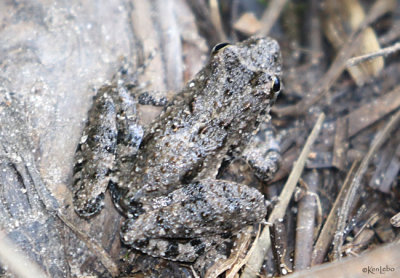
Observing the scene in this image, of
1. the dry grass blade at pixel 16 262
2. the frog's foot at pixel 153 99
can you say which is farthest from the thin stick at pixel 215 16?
the dry grass blade at pixel 16 262

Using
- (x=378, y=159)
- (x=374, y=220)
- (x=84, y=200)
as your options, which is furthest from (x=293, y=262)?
(x=84, y=200)

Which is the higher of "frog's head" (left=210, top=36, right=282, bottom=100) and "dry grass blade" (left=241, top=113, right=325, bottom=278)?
"frog's head" (left=210, top=36, right=282, bottom=100)

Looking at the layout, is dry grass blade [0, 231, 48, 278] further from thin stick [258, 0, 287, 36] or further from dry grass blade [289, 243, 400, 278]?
thin stick [258, 0, 287, 36]

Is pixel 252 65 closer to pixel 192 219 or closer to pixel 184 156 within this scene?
pixel 184 156

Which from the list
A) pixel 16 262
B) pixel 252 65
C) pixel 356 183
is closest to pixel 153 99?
pixel 252 65

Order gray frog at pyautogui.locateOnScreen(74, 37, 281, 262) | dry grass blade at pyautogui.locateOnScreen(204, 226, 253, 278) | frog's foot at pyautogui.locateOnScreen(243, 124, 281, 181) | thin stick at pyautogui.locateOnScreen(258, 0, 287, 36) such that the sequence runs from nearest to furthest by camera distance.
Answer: gray frog at pyautogui.locateOnScreen(74, 37, 281, 262) → dry grass blade at pyautogui.locateOnScreen(204, 226, 253, 278) → frog's foot at pyautogui.locateOnScreen(243, 124, 281, 181) → thin stick at pyautogui.locateOnScreen(258, 0, 287, 36)

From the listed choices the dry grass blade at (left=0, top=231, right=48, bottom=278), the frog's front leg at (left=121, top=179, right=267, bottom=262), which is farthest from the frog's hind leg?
the dry grass blade at (left=0, top=231, right=48, bottom=278)
